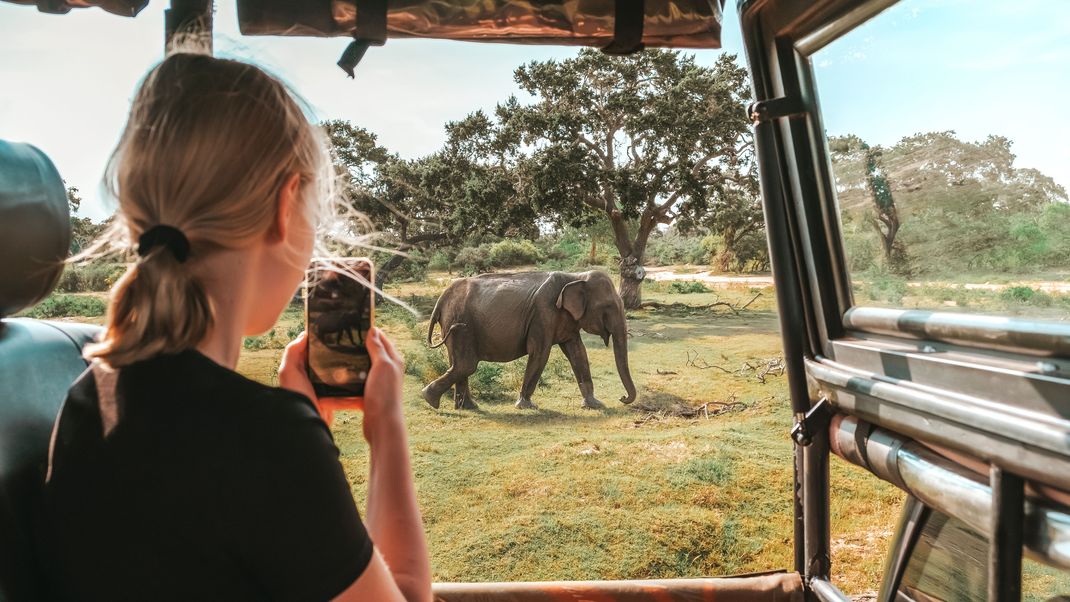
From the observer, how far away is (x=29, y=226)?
24.0 inches

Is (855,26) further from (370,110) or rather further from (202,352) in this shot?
(370,110)

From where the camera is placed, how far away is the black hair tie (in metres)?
0.45

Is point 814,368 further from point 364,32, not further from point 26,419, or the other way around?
point 26,419

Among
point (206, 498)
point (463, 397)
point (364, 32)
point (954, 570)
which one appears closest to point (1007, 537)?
point (954, 570)

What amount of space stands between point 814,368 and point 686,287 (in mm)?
2319

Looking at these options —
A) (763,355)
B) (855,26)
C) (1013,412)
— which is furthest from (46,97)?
(763,355)

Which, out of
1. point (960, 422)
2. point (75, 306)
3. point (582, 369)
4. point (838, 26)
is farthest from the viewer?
point (582, 369)

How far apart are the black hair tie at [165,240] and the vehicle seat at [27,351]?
0.21 meters

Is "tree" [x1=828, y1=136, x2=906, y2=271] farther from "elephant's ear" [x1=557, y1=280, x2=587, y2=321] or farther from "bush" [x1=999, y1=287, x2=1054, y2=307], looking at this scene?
"elephant's ear" [x1=557, y1=280, x2=587, y2=321]

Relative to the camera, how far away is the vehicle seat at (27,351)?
1.67 ft

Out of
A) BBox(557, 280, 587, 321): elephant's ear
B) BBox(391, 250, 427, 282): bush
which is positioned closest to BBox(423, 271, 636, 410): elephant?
BBox(557, 280, 587, 321): elephant's ear

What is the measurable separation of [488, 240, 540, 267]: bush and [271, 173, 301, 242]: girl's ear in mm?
2929

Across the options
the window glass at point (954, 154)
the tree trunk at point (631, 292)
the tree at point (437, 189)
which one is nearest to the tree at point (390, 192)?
the tree at point (437, 189)

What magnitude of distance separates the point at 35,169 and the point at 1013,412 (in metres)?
0.87
